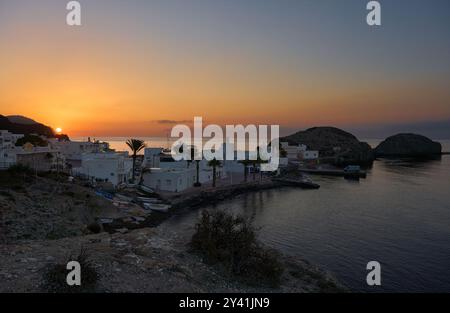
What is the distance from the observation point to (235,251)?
14219 mm

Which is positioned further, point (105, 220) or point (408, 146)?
point (408, 146)

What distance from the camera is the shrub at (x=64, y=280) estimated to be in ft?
32.3

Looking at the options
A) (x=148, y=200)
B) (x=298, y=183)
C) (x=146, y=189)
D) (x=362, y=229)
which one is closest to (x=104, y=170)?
(x=146, y=189)

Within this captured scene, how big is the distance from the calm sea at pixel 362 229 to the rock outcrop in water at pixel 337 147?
7704 cm

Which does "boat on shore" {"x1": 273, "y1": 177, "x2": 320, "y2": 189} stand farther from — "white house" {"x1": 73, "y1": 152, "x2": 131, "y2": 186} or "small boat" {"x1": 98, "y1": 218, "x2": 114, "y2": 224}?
"small boat" {"x1": 98, "y1": 218, "x2": 114, "y2": 224}

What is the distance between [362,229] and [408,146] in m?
181

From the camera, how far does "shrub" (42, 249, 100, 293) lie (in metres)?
9.86

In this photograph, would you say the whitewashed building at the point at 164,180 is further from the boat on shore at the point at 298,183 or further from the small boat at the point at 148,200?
the boat on shore at the point at 298,183

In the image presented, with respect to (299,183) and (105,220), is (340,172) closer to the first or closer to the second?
(299,183)

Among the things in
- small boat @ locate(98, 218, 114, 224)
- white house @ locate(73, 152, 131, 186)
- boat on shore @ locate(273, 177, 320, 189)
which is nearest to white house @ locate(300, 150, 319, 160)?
boat on shore @ locate(273, 177, 320, 189)

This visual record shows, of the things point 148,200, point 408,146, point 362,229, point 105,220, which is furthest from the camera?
point 408,146

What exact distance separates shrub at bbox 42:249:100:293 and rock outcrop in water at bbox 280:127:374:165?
120776 millimetres

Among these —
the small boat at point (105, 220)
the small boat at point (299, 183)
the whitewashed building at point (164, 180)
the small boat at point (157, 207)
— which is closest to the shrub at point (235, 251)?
the small boat at point (105, 220)

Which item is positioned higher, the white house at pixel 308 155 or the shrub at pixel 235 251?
the white house at pixel 308 155
